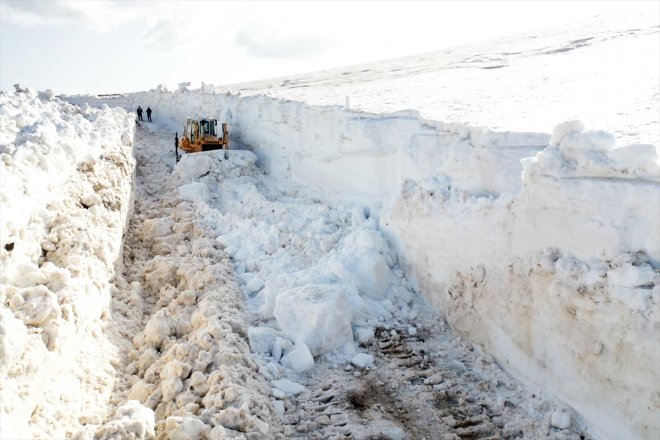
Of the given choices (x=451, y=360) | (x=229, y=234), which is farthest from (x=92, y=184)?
(x=451, y=360)

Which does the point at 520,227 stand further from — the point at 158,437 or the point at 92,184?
the point at 92,184

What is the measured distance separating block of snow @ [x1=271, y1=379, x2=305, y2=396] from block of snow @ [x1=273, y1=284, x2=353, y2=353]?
2.06 feet

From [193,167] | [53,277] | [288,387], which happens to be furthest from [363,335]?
[193,167]

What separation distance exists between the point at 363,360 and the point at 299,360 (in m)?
0.73

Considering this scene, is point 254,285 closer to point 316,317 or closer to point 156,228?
point 316,317

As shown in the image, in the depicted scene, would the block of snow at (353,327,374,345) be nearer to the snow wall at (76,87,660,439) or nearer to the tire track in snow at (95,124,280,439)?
the snow wall at (76,87,660,439)

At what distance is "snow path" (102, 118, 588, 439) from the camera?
17.2 feet

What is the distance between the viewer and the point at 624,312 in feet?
15.5

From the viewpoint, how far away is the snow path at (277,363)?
5250 millimetres

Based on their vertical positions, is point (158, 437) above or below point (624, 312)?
below

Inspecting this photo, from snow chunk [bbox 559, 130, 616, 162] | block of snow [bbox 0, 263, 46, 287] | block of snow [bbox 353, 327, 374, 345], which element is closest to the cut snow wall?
snow chunk [bbox 559, 130, 616, 162]

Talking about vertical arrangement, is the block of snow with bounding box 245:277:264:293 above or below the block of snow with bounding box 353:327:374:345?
above

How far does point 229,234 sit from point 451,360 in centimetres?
458

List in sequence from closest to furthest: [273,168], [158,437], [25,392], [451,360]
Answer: [25,392] → [158,437] → [451,360] → [273,168]
